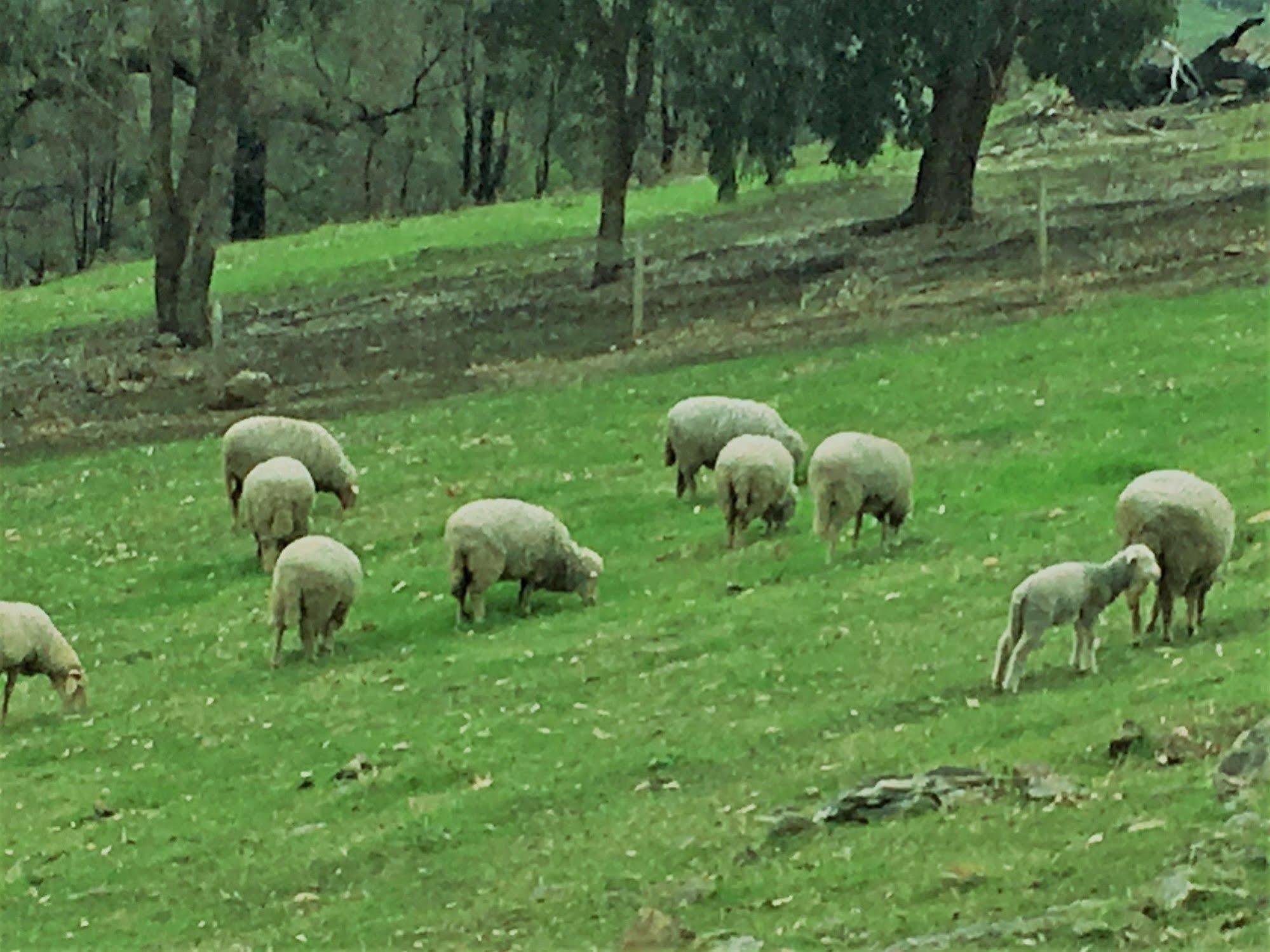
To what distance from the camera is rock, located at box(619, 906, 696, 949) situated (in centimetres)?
1248

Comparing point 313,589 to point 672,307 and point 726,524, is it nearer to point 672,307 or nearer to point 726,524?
point 726,524

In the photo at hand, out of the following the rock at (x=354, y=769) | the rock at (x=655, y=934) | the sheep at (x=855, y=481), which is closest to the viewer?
the rock at (x=655, y=934)

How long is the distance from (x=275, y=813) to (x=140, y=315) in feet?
120

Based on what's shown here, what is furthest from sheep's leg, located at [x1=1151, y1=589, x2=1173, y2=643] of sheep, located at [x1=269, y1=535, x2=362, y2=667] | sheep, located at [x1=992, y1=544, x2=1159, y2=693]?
sheep, located at [x1=269, y1=535, x2=362, y2=667]

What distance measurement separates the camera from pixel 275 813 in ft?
54.7

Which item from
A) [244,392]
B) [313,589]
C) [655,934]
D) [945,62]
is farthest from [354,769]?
[945,62]

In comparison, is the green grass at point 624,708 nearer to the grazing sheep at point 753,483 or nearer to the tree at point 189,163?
the grazing sheep at point 753,483

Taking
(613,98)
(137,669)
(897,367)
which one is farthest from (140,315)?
(137,669)

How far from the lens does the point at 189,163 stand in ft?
137

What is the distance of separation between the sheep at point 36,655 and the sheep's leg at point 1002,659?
8.36 meters

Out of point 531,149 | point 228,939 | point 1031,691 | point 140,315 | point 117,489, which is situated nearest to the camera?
point 228,939

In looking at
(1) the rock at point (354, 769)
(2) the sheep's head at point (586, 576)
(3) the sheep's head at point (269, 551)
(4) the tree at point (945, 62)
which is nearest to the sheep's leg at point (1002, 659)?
(1) the rock at point (354, 769)

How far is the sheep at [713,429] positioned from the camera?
85.4 feet

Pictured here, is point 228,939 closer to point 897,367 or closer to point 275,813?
point 275,813
